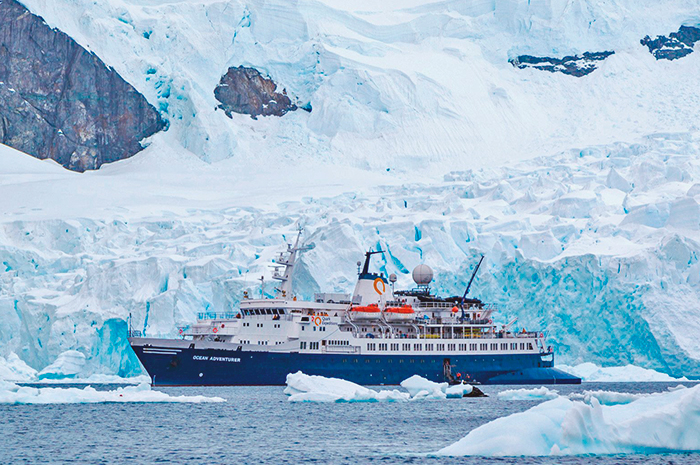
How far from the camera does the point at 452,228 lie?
4759 centimetres

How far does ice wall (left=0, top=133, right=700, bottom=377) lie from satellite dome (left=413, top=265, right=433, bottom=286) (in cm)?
227

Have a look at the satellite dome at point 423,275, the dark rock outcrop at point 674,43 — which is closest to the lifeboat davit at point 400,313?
the satellite dome at point 423,275

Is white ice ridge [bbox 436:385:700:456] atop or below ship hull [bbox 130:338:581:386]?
below

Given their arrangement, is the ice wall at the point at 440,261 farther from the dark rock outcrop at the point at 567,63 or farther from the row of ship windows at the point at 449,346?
the dark rock outcrop at the point at 567,63

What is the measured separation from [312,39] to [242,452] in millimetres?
54403

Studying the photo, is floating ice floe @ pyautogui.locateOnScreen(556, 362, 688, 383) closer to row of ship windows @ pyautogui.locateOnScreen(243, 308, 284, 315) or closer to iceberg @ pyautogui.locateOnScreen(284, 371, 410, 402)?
iceberg @ pyautogui.locateOnScreen(284, 371, 410, 402)

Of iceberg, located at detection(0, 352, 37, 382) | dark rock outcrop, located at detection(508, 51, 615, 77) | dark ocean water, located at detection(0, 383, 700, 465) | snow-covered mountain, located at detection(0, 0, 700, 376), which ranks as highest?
dark rock outcrop, located at detection(508, 51, 615, 77)

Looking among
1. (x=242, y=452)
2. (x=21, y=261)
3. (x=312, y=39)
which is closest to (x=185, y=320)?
(x=21, y=261)

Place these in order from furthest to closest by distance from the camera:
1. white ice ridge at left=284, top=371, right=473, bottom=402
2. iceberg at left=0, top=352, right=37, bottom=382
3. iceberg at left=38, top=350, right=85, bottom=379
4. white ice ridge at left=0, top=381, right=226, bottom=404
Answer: iceberg at left=38, top=350, right=85, bottom=379, iceberg at left=0, top=352, right=37, bottom=382, white ice ridge at left=284, top=371, right=473, bottom=402, white ice ridge at left=0, top=381, right=226, bottom=404

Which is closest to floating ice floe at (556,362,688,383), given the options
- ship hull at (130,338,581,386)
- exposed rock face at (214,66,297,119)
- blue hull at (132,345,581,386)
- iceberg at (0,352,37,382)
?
blue hull at (132,345,581,386)

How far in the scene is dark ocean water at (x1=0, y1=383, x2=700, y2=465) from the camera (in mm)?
19734

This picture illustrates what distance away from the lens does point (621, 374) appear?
1537 inches

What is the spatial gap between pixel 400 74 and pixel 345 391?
140ft

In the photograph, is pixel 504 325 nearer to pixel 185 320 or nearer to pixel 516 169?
pixel 185 320
